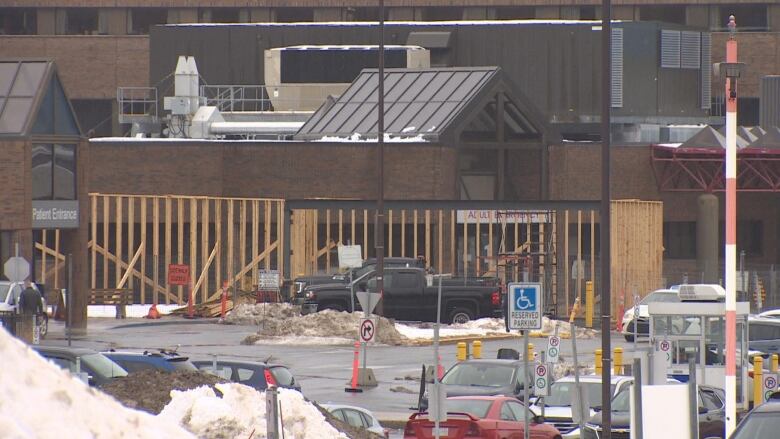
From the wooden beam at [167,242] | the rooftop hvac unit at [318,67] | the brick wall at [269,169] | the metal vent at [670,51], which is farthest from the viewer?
the metal vent at [670,51]

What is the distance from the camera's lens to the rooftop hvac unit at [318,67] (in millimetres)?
62531

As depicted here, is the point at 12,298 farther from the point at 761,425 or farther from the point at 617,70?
the point at 617,70

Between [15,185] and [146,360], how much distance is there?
17921 millimetres

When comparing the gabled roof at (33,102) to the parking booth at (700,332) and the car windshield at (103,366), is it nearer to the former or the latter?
the parking booth at (700,332)

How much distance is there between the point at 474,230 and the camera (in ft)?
176

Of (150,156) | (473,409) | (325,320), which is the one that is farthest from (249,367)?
(150,156)

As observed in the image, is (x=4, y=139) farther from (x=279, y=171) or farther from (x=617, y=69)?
(x=617, y=69)

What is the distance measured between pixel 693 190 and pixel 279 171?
49.5ft

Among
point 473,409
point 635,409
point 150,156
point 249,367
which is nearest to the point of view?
point 635,409

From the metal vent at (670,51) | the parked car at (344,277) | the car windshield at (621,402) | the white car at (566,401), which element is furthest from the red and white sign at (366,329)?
the metal vent at (670,51)

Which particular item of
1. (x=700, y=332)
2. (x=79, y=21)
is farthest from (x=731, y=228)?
(x=79, y=21)

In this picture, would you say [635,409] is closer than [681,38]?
Yes

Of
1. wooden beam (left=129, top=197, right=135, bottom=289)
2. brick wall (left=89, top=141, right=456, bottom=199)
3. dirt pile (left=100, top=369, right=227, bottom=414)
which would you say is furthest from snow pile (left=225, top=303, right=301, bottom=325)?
dirt pile (left=100, top=369, right=227, bottom=414)

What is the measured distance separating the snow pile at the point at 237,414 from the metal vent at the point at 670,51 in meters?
55.1
